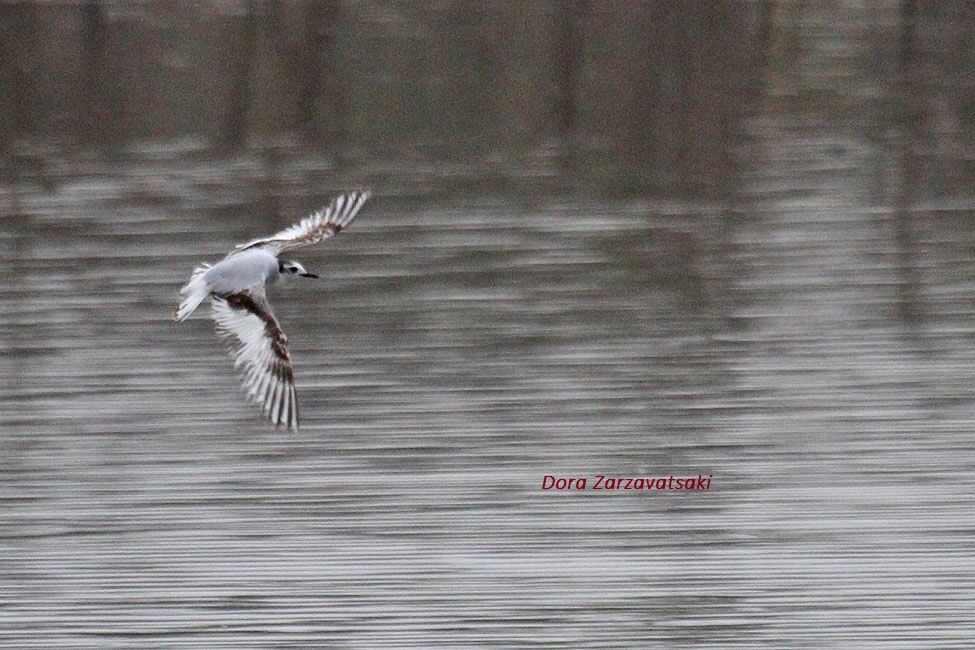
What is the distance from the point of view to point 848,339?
11.3 metres

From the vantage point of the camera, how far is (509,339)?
11.4 m

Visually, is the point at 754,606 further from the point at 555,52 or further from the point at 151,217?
the point at 555,52

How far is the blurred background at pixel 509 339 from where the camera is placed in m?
8.62

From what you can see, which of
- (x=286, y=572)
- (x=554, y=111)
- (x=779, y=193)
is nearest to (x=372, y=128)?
(x=554, y=111)

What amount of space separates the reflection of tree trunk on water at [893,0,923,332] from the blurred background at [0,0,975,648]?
43mm

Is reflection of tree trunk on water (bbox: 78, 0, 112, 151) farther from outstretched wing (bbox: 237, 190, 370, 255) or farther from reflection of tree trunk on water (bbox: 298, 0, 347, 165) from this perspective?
outstretched wing (bbox: 237, 190, 370, 255)

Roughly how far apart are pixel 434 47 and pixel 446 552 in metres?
10.8

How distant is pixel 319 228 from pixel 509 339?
227 cm

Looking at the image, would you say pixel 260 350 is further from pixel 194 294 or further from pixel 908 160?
pixel 908 160

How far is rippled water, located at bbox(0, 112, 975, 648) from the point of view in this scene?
27.8 ft

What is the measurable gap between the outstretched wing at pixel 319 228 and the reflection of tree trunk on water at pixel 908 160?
3681 millimetres

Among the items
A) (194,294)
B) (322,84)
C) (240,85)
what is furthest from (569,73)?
(194,294)
